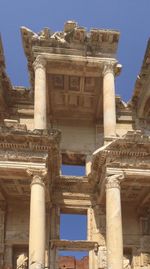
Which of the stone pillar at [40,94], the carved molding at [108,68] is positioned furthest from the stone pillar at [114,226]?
the carved molding at [108,68]

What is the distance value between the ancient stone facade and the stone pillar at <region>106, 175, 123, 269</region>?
0.03m

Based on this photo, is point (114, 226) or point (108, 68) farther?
point (108, 68)

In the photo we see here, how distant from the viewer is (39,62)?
797 inches

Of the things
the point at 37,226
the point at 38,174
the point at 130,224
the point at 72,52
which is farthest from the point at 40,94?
the point at 130,224

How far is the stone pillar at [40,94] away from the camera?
1889 cm

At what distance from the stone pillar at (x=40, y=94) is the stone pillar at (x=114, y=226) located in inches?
136

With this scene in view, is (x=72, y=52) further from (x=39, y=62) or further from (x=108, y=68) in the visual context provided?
(x=108, y=68)

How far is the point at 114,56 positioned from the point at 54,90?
3190 millimetres

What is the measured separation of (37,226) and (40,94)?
214 inches

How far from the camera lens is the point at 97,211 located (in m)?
20.3

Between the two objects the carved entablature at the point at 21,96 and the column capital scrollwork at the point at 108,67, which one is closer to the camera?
the column capital scrollwork at the point at 108,67

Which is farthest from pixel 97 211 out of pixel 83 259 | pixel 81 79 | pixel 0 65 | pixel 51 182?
pixel 83 259

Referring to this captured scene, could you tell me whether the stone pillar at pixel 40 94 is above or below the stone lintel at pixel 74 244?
above

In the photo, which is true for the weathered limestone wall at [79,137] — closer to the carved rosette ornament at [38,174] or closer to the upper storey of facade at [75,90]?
the upper storey of facade at [75,90]
